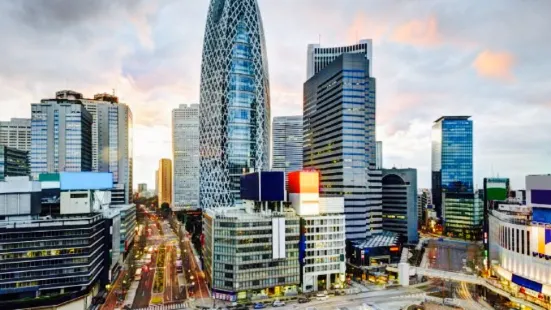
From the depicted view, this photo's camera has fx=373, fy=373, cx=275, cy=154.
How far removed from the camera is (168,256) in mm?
159875

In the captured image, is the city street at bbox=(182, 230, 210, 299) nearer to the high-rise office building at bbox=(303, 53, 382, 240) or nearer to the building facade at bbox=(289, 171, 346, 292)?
the building facade at bbox=(289, 171, 346, 292)

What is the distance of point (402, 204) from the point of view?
187m

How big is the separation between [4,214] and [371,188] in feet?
430

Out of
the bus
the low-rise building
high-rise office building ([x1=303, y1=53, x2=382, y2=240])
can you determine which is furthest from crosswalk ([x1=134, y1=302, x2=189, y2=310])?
high-rise office building ([x1=303, y1=53, x2=382, y2=240])

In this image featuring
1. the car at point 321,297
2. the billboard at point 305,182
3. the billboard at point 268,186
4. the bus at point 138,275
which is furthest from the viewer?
the bus at point 138,275

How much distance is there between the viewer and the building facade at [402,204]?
186 m

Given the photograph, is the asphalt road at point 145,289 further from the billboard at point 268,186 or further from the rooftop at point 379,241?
the rooftop at point 379,241

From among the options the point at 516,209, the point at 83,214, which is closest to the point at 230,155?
the point at 83,214

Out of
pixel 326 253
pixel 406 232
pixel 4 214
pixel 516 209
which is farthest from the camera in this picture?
pixel 406 232

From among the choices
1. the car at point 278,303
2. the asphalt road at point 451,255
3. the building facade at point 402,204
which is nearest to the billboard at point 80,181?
the car at point 278,303

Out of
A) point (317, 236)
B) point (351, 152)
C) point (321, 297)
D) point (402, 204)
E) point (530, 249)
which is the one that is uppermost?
point (351, 152)

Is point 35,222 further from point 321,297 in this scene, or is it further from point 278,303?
point 321,297

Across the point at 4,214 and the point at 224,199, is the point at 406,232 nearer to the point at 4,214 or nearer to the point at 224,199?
the point at 224,199

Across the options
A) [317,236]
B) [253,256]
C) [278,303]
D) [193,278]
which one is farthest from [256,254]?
[193,278]
